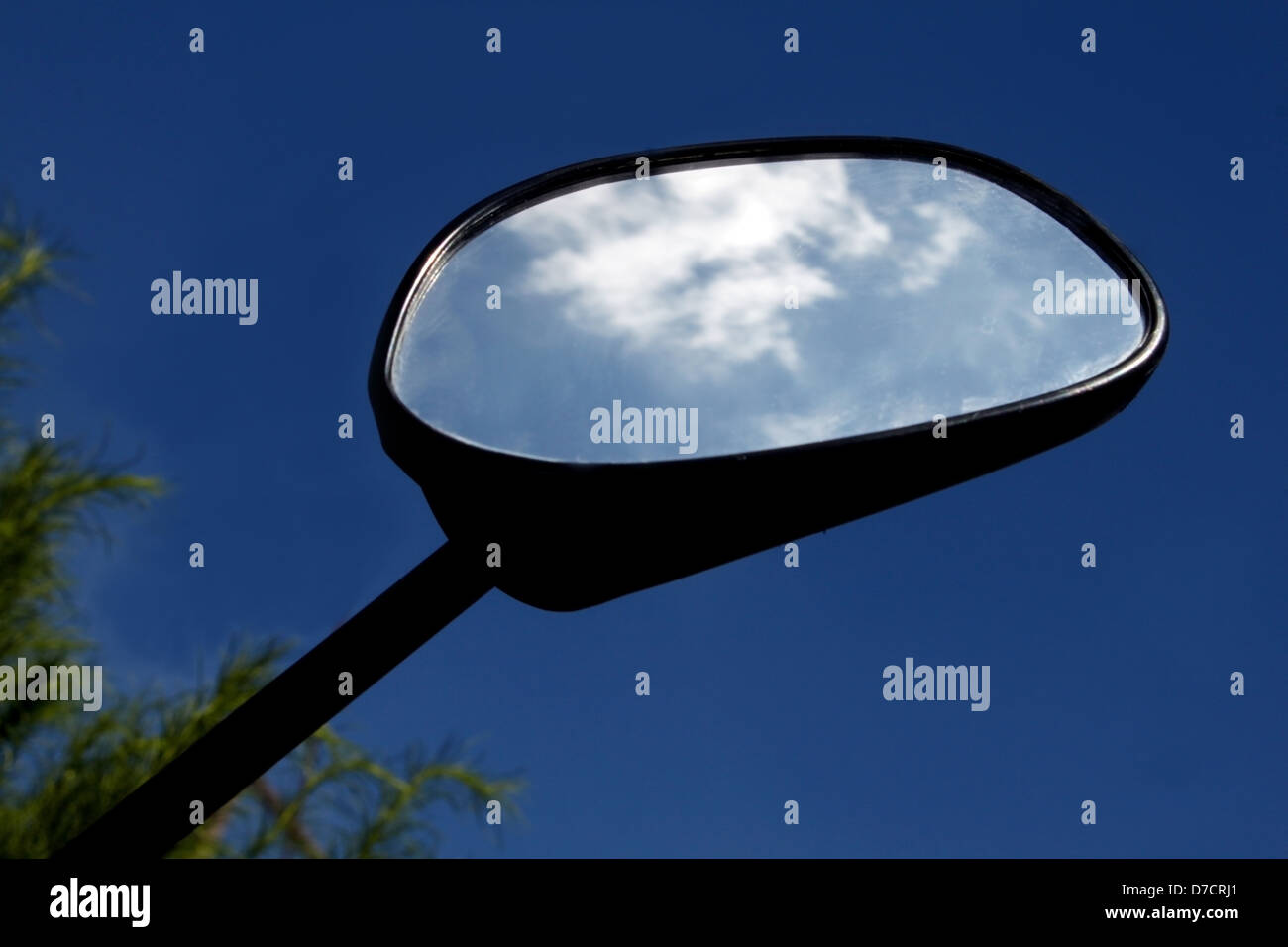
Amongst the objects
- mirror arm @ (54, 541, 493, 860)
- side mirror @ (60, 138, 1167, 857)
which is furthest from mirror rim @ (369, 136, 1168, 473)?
mirror arm @ (54, 541, 493, 860)

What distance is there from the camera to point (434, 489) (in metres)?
0.85

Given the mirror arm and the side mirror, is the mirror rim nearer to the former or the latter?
the side mirror

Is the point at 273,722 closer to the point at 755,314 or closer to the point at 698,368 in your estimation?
the point at 698,368

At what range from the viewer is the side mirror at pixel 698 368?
30.0 inches

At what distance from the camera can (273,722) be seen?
76 centimetres

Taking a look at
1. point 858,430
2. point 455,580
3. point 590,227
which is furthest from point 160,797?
point 590,227

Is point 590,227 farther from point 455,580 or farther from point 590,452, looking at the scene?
point 455,580

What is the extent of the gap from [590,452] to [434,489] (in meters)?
0.12

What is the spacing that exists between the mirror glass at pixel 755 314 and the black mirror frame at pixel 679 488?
0.04m

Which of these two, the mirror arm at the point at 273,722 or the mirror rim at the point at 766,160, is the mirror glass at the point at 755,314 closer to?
the mirror rim at the point at 766,160

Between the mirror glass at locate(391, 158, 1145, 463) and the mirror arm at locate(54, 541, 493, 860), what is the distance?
6.4 inches

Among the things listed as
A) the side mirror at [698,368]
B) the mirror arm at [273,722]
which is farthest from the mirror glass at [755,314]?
the mirror arm at [273,722]

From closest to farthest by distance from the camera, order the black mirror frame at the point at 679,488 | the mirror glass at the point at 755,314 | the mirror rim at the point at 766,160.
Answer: the black mirror frame at the point at 679,488 → the mirror rim at the point at 766,160 → the mirror glass at the point at 755,314

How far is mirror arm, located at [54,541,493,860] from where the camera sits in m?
0.76
